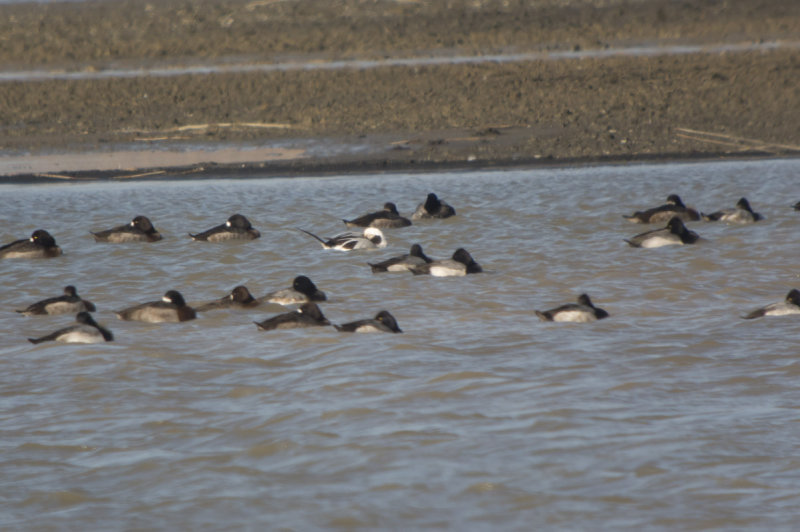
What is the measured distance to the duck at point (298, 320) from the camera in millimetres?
9320

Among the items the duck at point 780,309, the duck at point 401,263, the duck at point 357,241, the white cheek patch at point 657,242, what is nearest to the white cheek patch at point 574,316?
the duck at point 780,309

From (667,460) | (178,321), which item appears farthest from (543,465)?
(178,321)

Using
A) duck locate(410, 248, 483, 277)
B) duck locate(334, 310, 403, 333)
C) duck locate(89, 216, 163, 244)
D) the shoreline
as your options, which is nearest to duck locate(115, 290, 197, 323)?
duck locate(334, 310, 403, 333)

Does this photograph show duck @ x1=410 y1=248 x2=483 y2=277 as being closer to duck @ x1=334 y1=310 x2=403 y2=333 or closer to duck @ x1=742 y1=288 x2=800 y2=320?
duck @ x1=334 y1=310 x2=403 y2=333

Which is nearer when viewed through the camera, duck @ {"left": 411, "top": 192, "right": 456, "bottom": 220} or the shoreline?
duck @ {"left": 411, "top": 192, "right": 456, "bottom": 220}

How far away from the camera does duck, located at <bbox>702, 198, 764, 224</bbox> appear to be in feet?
47.0

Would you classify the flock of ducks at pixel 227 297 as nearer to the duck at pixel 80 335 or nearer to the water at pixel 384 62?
the duck at pixel 80 335

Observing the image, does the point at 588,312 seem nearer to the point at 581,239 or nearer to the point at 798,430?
the point at 798,430

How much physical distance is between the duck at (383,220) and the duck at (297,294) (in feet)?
14.9

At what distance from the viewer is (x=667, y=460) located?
5875mm

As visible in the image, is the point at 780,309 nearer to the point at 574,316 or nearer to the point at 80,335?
the point at 574,316

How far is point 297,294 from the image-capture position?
1035cm

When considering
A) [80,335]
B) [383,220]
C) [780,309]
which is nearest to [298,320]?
[80,335]

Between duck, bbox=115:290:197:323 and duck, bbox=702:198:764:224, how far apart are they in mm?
7648
